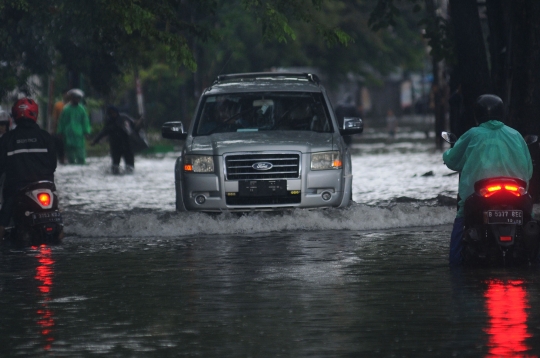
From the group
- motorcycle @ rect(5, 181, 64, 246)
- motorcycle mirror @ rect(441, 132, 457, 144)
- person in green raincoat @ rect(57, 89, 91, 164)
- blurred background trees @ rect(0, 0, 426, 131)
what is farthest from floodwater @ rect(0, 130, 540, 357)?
person in green raincoat @ rect(57, 89, 91, 164)

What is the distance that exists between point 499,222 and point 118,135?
18.1 m

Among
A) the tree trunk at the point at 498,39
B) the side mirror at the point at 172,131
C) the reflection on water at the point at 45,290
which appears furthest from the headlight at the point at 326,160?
the tree trunk at the point at 498,39

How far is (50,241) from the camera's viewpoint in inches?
576

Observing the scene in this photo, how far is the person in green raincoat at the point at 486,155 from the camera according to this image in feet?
36.8

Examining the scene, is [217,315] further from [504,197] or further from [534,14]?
[534,14]

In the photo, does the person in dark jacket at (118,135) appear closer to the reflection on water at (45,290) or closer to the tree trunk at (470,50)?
the tree trunk at (470,50)

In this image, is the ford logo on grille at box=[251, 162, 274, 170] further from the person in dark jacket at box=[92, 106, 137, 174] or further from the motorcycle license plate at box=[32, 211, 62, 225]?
the person in dark jacket at box=[92, 106, 137, 174]

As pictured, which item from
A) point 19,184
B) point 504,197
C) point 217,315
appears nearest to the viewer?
point 217,315

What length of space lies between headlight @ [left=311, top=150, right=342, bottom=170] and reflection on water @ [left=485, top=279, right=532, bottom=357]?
208 inches

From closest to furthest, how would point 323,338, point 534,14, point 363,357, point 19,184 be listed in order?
1. point 363,357
2. point 323,338
3. point 19,184
4. point 534,14

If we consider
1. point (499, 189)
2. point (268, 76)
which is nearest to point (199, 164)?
point (268, 76)

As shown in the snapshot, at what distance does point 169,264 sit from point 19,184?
2808 mm

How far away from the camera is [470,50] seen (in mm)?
19719

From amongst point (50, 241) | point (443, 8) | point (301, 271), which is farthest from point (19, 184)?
point (443, 8)
